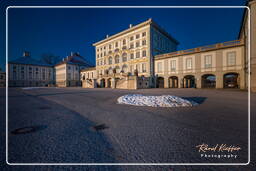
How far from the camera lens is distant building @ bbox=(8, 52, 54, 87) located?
49.6m

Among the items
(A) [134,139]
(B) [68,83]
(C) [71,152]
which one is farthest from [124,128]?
(B) [68,83]

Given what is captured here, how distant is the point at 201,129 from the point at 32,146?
3.92 metres

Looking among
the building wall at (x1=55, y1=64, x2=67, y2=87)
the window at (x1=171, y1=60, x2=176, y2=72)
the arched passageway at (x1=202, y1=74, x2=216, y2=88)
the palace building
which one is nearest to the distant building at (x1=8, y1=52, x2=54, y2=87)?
the palace building

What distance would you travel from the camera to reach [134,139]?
2.32 meters

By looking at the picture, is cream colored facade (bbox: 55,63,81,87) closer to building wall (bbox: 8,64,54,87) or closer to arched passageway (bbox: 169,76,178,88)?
building wall (bbox: 8,64,54,87)

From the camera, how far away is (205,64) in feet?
74.2

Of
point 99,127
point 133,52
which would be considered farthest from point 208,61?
point 99,127

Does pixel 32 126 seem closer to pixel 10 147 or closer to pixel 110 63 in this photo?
pixel 10 147

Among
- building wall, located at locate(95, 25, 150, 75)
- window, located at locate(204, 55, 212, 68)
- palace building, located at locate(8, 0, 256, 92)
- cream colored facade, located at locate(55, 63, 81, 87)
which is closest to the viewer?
palace building, located at locate(8, 0, 256, 92)

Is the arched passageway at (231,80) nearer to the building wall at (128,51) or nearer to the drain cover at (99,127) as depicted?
the building wall at (128,51)

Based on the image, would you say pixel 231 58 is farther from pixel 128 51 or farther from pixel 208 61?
pixel 128 51

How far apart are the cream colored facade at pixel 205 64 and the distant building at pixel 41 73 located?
42.5 m

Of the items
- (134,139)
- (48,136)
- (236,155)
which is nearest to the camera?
(236,155)

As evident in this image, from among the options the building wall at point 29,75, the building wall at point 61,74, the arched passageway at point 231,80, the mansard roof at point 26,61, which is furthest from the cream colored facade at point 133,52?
the mansard roof at point 26,61
